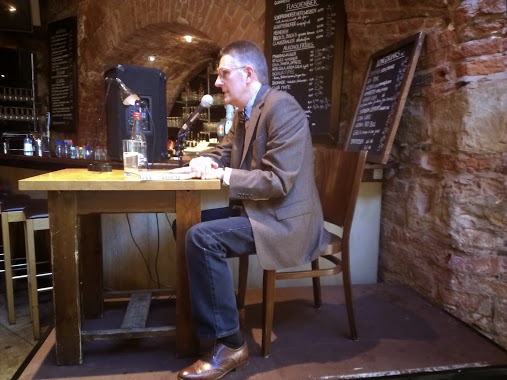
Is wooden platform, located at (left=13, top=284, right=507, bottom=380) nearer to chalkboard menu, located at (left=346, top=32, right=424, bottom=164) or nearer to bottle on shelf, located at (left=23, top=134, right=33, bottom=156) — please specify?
chalkboard menu, located at (left=346, top=32, right=424, bottom=164)

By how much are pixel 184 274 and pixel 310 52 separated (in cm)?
215

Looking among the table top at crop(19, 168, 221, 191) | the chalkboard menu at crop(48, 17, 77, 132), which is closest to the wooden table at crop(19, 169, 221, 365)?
the table top at crop(19, 168, 221, 191)

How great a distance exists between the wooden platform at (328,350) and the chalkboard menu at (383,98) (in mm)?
897

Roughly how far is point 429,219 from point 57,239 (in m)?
1.93

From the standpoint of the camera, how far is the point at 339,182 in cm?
194

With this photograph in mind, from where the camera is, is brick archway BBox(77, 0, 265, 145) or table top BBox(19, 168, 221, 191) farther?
brick archway BBox(77, 0, 265, 145)

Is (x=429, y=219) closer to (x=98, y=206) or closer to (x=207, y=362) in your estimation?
(x=207, y=362)

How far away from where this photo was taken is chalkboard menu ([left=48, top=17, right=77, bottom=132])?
15.3ft

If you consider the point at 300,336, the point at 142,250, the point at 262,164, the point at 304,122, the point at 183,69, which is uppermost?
the point at 183,69

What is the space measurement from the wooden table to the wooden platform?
12cm

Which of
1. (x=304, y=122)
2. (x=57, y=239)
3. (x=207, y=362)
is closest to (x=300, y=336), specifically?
(x=207, y=362)

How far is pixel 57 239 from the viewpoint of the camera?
59.7 inches

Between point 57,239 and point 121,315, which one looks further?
point 121,315

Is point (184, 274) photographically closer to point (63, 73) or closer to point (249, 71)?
point (249, 71)
